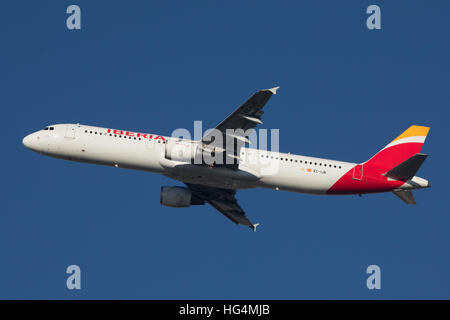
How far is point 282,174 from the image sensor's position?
53750 millimetres

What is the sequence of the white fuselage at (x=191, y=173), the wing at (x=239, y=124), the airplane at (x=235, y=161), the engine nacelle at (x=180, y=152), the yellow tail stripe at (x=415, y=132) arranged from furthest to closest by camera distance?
1. the yellow tail stripe at (x=415, y=132)
2. the white fuselage at (x=191, y=173)
3. the airplane at (x=235, y=161)
4. the engine nacelle at (x=180, y=152)
5. the wing at (x=239, y=124)

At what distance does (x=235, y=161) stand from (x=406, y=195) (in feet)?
Answer: 47.3

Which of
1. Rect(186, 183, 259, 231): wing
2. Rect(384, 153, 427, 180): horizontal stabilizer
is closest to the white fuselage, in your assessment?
Rect(384, 153, 427, 180): horizontal stabilizer

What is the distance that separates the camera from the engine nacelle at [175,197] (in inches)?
2297

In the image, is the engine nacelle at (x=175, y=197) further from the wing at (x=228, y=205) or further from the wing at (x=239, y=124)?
the wing at (x=239, y=124)

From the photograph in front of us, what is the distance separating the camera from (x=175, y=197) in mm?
58375

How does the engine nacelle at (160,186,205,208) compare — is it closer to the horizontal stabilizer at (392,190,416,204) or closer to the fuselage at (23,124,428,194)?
the fuselage at (23,124,428,194)

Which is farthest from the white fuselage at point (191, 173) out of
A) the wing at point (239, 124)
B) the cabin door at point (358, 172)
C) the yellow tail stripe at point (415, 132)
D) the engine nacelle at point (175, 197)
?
the yellow tail stripe at point (415, 132)

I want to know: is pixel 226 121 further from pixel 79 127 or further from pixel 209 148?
pixel 79 127

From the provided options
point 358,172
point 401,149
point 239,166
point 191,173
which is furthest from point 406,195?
point 191,173

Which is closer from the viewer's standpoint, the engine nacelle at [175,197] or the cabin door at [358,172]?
the cabin door at [358,172]

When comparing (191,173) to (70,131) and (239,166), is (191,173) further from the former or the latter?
(70,131)

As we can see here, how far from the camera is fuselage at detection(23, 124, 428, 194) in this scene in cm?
5325

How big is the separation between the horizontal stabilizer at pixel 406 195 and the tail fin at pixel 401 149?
6.94ft
